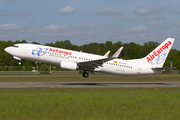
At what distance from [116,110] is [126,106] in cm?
153

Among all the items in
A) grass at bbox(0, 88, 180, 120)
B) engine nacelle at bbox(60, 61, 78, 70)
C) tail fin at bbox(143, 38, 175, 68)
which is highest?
tail fin at bbox(143, 38, 175, 68)

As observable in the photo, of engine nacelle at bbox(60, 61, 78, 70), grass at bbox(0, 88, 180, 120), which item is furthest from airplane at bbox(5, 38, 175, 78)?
grass at bbox(0, 88, 180, 120)

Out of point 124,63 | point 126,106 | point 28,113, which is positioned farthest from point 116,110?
point 124,63

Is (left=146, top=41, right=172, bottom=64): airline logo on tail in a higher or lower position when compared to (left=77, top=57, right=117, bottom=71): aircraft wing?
higher

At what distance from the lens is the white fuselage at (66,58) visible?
1319 inches

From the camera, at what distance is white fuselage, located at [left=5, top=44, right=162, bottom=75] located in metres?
33.5

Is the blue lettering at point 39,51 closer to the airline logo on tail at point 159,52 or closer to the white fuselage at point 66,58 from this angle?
the white fuselage at point 66,58

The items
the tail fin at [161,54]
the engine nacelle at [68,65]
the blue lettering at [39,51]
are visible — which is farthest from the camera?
the tail fin at [161,54]

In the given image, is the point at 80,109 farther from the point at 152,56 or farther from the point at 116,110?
the point at 152,56

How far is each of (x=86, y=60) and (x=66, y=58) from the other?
3.04 m

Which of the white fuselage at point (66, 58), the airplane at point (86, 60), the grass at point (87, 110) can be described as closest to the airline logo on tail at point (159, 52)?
the airplane at point (86, 60)

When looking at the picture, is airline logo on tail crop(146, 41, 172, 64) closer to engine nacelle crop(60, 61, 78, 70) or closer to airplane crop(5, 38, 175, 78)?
airplane crop(5, 38, 175, 78)

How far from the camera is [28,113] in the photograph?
42.0 feet

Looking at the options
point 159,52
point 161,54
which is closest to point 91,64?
point 159,52
